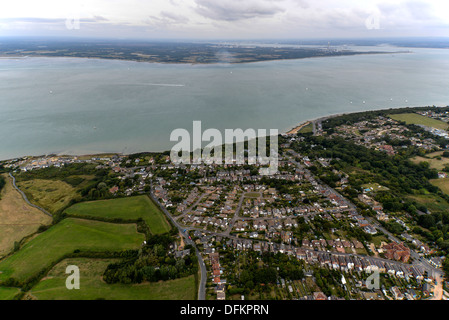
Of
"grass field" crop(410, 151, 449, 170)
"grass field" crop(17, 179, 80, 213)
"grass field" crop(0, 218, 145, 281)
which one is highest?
"grass field" crop(410, 151, 449, 170)

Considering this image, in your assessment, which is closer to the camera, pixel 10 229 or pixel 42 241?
pixel 42 241

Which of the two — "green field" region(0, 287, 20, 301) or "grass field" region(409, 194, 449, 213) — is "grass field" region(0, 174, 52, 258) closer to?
"green field" region(0, 287, 20, 301)

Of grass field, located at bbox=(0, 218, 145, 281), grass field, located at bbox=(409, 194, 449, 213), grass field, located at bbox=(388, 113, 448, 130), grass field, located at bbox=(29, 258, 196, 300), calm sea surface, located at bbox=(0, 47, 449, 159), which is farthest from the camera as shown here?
grass field, located at bbox=(388, 113, 448, 130)

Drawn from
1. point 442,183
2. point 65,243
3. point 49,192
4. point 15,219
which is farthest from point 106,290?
point 442,183

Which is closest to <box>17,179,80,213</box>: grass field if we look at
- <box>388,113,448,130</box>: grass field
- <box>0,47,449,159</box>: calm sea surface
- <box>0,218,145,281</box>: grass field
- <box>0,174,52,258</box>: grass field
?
<box>0,174,52,258</box>: grass field

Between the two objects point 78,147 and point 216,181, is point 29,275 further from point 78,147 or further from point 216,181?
point 78,147

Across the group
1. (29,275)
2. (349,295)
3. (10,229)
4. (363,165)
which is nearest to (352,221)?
(349,295)
